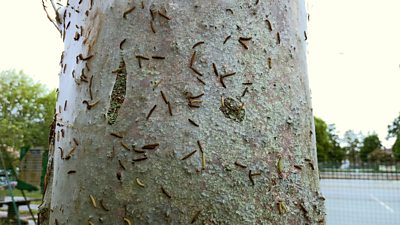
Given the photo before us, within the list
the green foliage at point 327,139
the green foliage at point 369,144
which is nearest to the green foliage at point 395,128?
the green foliage at point 369,144

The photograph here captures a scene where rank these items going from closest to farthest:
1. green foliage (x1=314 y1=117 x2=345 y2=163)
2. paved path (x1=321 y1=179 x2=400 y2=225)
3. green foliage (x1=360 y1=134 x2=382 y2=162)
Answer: paved path (x1=321 y1=179 x2=400 y2=225), green foliage (x1=360 y1=134 x2=382 y2=162), green foliage (x1=314 y1=117 x2=345 y2=163)

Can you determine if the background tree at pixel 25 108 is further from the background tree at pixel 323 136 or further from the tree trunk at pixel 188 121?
the background tree at pixel 323 136

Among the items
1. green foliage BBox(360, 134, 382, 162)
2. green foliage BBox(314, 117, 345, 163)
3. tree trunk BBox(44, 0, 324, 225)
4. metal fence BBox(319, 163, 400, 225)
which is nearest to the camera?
tree trunk BBox(44, 0, 324, 225)

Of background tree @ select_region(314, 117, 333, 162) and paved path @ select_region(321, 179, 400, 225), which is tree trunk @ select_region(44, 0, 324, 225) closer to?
paved path @ select_region(321, 179, 400, 225)

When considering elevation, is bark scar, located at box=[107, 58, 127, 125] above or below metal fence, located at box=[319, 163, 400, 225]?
above

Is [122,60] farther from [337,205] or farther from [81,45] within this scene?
[337,205]

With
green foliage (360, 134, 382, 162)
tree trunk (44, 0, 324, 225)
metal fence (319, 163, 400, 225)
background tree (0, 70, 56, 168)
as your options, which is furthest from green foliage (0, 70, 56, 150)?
green foliage (360, 134, 382, 162)

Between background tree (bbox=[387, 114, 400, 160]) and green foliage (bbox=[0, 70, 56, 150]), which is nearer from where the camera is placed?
background tree (bbox=[387, 114, 400, 160])

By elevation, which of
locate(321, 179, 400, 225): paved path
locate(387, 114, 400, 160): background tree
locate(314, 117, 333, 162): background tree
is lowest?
locate(321, 179, 400, 225): paved path
